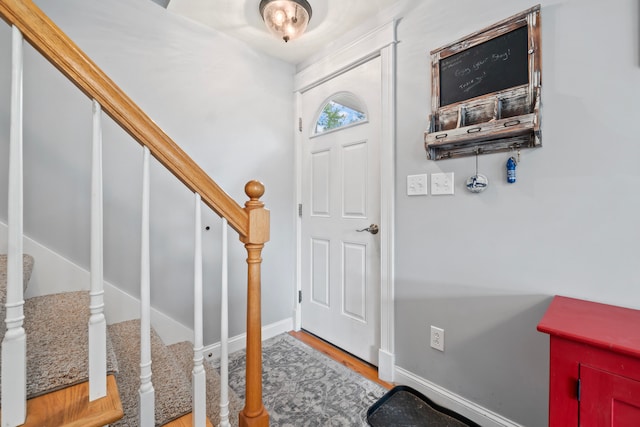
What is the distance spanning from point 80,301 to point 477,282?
1.87 m

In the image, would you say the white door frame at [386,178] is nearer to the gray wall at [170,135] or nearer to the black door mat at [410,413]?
the black door mat at [410,413]

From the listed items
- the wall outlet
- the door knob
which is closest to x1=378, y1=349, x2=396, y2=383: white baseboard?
the wall outlet

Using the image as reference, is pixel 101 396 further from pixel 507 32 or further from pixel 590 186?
pixel 507 32

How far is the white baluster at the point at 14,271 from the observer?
568 mm

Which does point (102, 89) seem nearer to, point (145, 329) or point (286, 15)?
point (145, 329)

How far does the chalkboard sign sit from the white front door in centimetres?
46

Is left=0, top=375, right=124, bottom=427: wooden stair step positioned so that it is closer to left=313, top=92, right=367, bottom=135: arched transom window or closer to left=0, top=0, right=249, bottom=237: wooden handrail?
left=0, top=0, right=249, bottom=237: wooden handrail

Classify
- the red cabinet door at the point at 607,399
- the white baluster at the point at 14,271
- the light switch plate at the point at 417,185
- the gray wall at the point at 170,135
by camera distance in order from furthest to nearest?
1. the light switch plate at the point at 417,185
2. the gray wall at the point at 170,135
3. the red cabinet door at the point at 607,399
4. the white baluster at the point at 14,271

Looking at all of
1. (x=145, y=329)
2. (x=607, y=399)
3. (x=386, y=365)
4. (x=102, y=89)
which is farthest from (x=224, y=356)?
(x=386, y=365)

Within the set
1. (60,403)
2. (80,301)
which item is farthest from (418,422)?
(80,301)

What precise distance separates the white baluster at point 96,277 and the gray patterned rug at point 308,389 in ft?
3.31

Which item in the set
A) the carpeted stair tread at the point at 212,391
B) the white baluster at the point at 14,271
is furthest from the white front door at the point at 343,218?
the white baluster at the point at 14,271

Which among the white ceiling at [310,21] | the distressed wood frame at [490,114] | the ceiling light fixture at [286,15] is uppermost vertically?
the white ceiling at [310,21]

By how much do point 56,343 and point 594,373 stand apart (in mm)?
1618
